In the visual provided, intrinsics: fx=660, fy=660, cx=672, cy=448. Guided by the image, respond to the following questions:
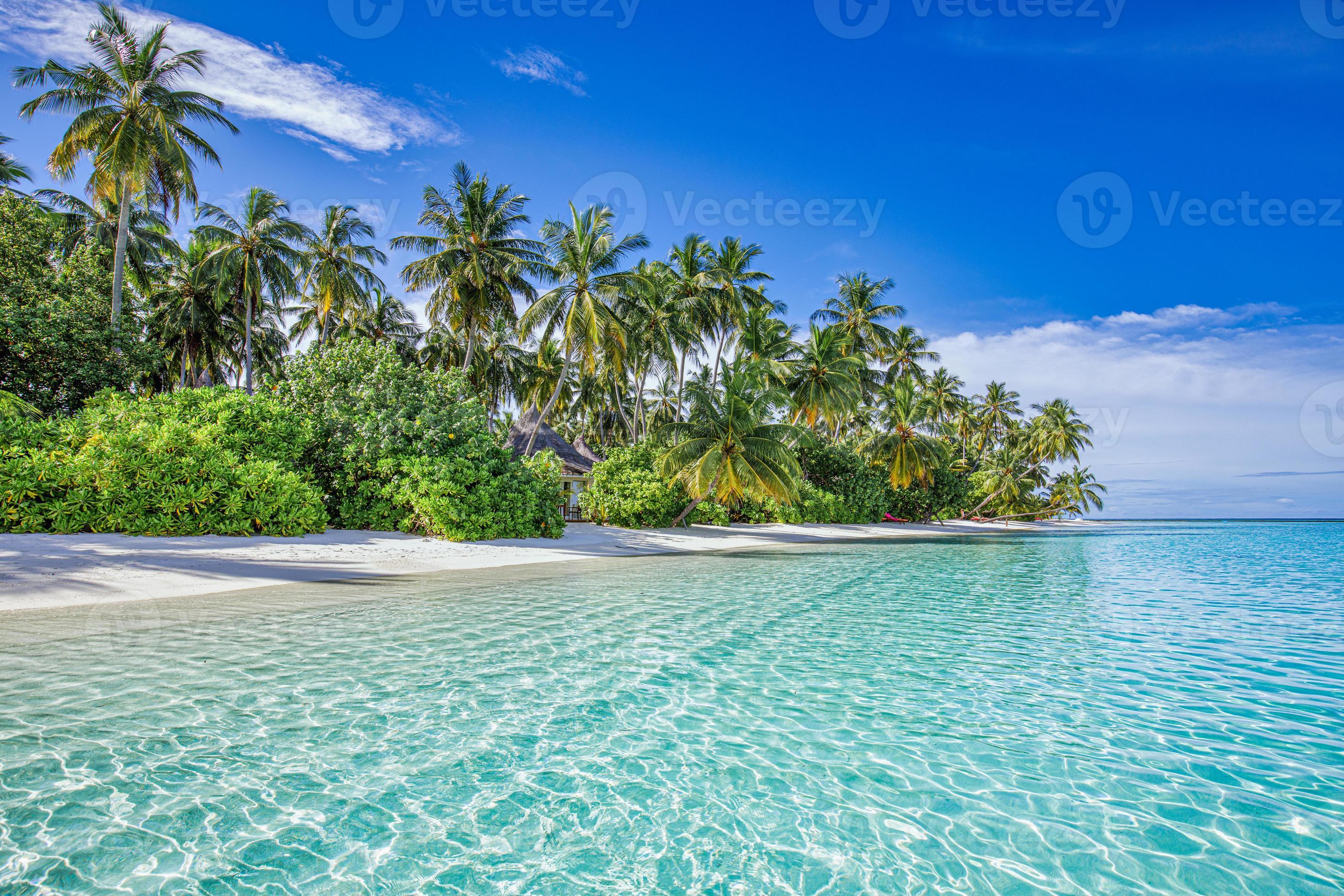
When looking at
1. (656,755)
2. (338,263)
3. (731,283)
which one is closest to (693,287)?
(731,283)

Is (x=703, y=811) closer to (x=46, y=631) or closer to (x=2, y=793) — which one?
(x=2, y=793)

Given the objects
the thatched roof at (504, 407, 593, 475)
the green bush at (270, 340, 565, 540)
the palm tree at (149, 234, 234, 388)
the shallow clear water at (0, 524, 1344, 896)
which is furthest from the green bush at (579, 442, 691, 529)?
the palm tree at (149, 234, 234, 388)

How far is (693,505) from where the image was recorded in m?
25.8

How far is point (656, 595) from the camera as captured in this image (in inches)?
418

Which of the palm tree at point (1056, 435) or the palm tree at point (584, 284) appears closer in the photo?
the palm tree at point (584, 284)

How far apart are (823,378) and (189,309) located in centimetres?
2843

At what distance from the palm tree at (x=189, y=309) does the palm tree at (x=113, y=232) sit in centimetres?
73

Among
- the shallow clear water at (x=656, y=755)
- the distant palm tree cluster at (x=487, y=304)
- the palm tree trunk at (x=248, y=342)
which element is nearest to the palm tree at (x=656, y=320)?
the distant palm tree cluster at (x=487, y=304)

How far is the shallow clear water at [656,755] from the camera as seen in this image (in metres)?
2.89

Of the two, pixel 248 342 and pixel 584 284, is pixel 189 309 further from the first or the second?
pixel 584 284

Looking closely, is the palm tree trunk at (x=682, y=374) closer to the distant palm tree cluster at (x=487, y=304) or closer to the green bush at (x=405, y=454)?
the distant palm tree cluster at (x=487, y=304)

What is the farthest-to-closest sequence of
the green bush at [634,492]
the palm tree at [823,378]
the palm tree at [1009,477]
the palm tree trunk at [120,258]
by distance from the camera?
the palm tree at [1009,477]
the palm tree at [823,378]
the green bush at [634,492]
the palm tree trunk at [120,258]

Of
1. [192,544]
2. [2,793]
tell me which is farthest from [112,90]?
[2,793]

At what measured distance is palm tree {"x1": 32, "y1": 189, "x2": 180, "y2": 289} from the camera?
25484mm
